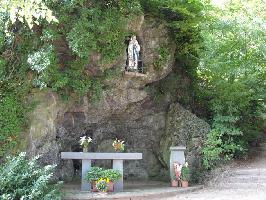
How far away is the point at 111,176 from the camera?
849cm

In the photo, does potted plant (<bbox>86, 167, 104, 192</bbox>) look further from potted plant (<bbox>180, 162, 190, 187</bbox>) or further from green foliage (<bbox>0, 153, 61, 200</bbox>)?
potted plant (<bbox>180, 162, 190, 187</bbox>)

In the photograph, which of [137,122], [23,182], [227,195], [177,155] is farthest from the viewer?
[137,122]

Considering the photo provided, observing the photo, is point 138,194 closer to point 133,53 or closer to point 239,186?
point 239,186

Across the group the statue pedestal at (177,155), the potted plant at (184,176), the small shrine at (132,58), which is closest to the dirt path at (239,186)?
the potted plant at (184,176)

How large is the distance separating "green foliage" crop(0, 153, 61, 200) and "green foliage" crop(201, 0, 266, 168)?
5.45 m

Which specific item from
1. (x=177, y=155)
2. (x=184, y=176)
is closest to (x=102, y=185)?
(x=184, y=176)

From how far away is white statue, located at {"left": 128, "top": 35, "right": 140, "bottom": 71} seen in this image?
10.6 meters

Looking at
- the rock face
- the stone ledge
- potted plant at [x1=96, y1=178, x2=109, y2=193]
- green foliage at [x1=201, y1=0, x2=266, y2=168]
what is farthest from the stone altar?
green foliage at [x1=201, y1=0, x2=266, y2=168]

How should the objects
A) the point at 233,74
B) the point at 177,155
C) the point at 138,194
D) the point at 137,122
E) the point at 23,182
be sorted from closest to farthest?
the point at 23,182, the point at 138,194, the point at 177,155, the point at 233,74, the point at 137,122

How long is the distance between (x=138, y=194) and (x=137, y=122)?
3.91 m

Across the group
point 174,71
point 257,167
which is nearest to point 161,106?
point 174,71

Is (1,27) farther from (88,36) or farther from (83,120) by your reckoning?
(83,120)

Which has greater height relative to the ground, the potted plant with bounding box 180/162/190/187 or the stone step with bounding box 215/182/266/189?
the potted plant with bounding box 180/162/190/187

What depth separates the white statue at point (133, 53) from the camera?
10.6 metres
